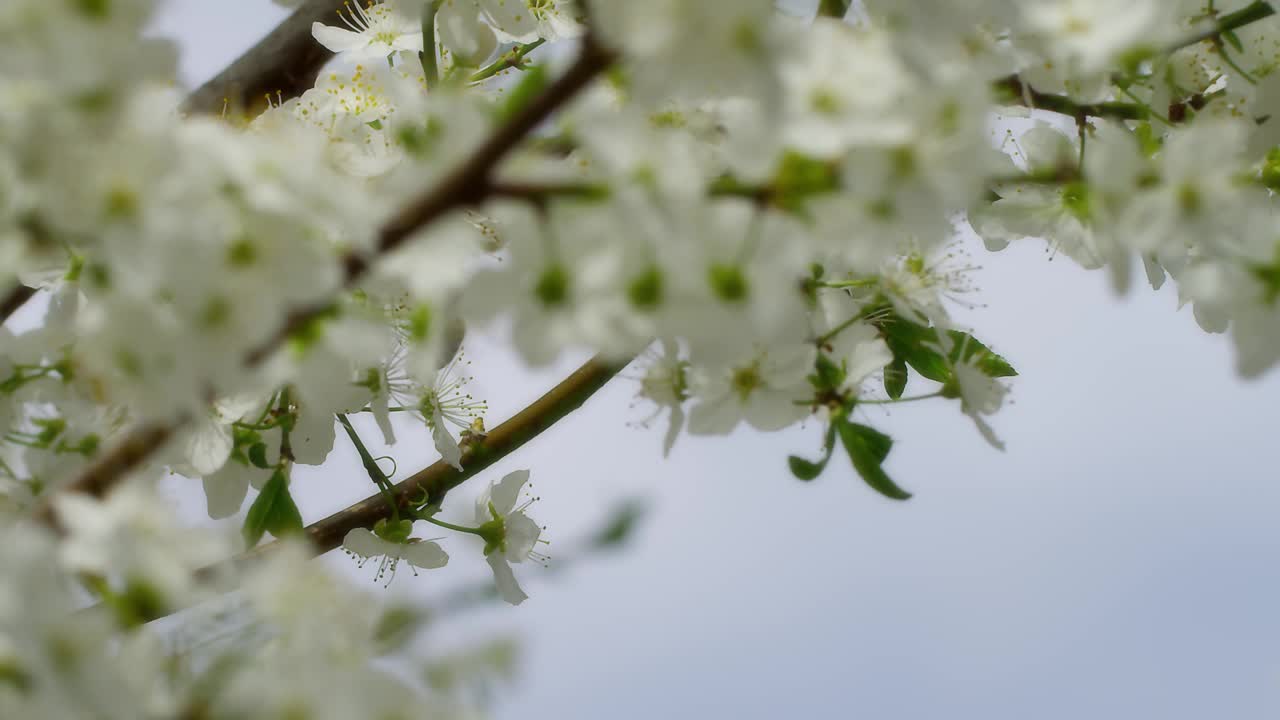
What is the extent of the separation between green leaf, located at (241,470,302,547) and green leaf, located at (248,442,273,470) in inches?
1.5

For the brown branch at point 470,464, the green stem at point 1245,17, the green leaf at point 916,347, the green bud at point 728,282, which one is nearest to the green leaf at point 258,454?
the brown branch at point 470,464

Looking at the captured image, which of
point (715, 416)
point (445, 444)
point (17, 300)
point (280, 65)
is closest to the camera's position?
point (715, 416)

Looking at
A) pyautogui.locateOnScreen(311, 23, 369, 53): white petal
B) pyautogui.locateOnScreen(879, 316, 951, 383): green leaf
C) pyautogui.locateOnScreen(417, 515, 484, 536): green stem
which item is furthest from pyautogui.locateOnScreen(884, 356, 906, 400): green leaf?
pyautogui.locateOnScreen(311, 23, 369, 53): white petal

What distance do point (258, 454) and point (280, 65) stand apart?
735mm

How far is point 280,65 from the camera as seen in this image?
1.86m

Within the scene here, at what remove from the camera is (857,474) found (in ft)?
4.00

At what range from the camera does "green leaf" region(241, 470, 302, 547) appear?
146 centimetres

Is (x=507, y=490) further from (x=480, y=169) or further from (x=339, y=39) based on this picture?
(x=480, y=169)

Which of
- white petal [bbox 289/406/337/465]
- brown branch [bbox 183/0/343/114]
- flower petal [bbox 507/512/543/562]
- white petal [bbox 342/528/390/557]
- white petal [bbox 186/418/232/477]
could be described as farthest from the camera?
brown branch [bbox 183/0/343/114]

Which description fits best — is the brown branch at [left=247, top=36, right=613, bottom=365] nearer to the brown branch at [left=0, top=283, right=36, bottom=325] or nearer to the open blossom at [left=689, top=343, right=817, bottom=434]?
the open blossom at [left=689, top=343, right=817, bottom=434]

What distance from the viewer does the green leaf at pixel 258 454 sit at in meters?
1.41

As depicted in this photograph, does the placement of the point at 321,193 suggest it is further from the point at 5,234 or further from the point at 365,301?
the point at 365,301

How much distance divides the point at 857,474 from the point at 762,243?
1.87 feet

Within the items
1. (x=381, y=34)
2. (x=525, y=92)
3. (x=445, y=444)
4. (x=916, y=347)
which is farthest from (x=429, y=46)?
(x=525, y=92)
